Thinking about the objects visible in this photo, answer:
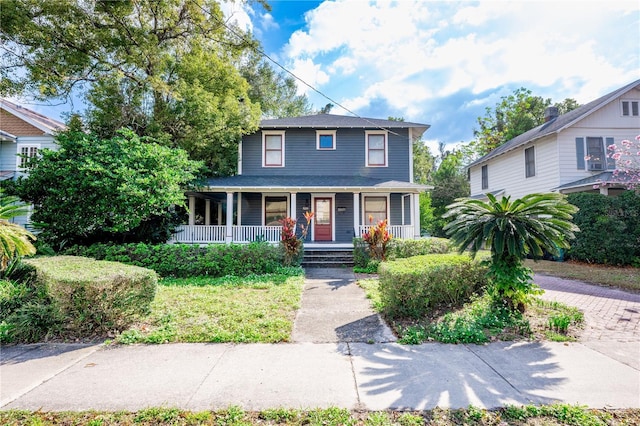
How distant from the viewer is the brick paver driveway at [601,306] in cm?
436

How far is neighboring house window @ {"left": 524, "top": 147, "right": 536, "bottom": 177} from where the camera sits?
14.5m

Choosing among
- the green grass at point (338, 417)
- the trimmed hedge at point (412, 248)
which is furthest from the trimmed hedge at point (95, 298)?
the trimmed hedge at point (412, 248)

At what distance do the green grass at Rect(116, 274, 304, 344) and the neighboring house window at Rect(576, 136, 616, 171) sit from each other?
47.4ft

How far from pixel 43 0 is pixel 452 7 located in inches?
541

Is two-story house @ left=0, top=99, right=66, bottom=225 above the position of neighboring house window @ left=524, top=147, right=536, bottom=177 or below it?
above

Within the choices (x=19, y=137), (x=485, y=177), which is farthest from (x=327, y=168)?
(x=19, y=137)

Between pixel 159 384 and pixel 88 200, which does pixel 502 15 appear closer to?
pixel 159 384

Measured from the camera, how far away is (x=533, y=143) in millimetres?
14422

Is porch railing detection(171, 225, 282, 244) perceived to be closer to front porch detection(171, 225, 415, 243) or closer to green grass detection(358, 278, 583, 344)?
front porch detection(171, 225, 415, 243)

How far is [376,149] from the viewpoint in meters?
13.9

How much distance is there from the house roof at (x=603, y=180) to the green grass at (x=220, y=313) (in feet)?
41.2

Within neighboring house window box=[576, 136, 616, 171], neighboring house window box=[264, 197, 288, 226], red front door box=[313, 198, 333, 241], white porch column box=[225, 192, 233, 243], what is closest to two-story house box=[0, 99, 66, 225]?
white porch column box=[225, 192, 233, 243]

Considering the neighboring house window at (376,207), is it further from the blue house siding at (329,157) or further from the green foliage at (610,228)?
the green foliage at (610,228)

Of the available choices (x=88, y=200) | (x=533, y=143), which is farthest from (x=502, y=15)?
(x=88, y=200)
